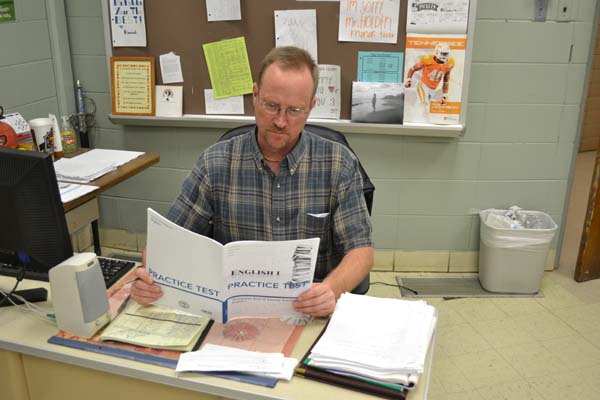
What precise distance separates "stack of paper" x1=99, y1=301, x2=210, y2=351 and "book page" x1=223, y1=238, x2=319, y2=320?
103 millimetres

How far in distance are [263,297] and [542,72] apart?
2.22 metres

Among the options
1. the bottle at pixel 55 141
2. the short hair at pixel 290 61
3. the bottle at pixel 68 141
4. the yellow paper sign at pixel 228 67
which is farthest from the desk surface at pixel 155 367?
the yellow paper sign at pixel 228 67

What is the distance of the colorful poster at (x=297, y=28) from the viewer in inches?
111

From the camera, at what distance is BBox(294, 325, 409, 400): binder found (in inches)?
45.6

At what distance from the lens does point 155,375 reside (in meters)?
1.23

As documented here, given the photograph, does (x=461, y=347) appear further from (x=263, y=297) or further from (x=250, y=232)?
(x=263, y=297)

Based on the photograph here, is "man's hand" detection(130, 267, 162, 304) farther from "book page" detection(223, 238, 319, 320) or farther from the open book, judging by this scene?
"book page" detection(223, 238, 319, 320)

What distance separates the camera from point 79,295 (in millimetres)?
1304

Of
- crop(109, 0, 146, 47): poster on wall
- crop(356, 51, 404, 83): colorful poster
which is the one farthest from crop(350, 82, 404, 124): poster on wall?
crop(109, 0, 146, 47): poster on wall

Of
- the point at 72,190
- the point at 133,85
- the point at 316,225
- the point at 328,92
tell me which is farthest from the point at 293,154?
the point at 133,85

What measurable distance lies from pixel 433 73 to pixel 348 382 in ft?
6.59

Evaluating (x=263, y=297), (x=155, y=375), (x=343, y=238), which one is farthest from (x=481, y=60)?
(x=155, y=375)

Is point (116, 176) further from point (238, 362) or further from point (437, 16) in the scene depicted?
point (437, 16)

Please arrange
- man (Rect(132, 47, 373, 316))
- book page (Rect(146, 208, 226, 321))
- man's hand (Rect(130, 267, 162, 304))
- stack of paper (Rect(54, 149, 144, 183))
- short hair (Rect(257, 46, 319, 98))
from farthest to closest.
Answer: stack of paper (Rect(54, 149, 144, 183))
man (Rect(132, 47, 373, 316))
short hair (Rect(257, 46, 319, 98))
man's hand (Rect(130, 267, 162, 304))
book page (Rect(146, 208, 226, 321))
